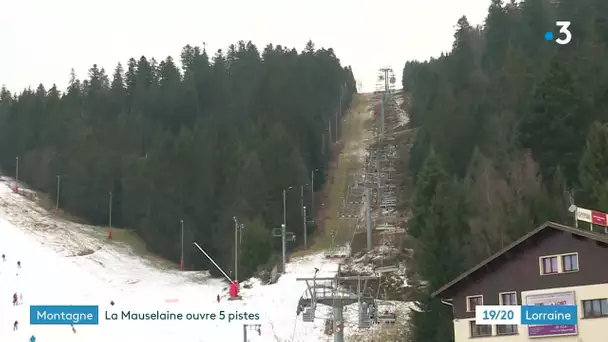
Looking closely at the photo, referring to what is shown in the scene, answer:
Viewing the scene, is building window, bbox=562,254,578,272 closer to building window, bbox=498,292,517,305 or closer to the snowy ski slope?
building window, bbox=498,292,517,305

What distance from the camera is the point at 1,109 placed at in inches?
5723

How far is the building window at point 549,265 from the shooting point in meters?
33.5

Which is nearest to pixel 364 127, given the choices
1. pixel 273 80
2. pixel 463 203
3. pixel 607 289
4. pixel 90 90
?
pixel 273 80

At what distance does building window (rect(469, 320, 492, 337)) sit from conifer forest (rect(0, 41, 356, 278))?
3599 cm

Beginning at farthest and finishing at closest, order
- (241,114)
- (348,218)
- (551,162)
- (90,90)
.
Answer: (90,90)
(241,114)
(348,218)
(551,162)

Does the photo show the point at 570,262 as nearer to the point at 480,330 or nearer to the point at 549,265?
the point at 549,265

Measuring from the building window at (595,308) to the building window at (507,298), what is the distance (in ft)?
11.3

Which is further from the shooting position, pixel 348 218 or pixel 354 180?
pixel 354 180

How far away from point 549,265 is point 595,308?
293cm

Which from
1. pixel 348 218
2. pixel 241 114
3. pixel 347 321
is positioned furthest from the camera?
pixel 241 114

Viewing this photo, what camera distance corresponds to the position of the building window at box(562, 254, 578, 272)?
3266 cm

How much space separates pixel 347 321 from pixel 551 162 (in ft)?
68.3

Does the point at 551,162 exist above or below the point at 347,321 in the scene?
above

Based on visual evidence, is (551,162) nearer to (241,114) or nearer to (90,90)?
(241,114)
